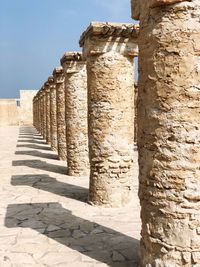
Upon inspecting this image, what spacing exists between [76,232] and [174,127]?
2742mm

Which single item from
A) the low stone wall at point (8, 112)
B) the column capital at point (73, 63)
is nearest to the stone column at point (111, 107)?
the column capital at point (73, 63)

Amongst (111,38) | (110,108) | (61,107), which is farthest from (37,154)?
(111,38)

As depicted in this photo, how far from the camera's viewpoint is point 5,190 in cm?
840

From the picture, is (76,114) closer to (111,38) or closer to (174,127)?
(111,38)

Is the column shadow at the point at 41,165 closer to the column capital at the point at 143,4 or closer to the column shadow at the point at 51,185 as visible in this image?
the column shadow at the point at 51,185

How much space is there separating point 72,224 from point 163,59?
11.2ft

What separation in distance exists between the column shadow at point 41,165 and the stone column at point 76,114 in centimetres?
98

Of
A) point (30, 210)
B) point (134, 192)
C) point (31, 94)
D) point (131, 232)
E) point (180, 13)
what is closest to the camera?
point (180, 13)

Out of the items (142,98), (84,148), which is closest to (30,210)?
(84,148)

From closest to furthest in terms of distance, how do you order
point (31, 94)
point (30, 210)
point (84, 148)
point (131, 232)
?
point (131, 232) < point (30, 210) < point (84, 148) < point (31, 94)

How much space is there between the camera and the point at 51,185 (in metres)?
8.95

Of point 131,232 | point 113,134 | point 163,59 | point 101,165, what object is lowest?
point 131,232

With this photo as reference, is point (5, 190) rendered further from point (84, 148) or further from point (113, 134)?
point (113, 134)

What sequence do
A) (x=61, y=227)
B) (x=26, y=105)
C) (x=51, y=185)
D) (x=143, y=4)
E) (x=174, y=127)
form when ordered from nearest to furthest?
(x=174, y=127), (x=143, y=4), (x=61, y=227), (x=51, y=185), (x=26, y=105)
